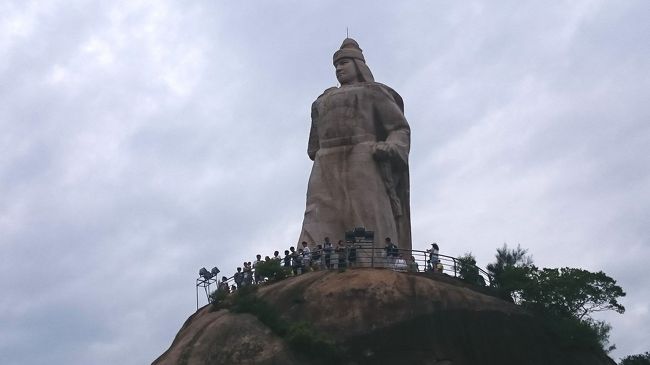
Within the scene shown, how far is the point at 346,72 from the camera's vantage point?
125 feet

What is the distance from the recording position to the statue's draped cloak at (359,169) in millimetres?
35188

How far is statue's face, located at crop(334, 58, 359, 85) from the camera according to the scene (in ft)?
125

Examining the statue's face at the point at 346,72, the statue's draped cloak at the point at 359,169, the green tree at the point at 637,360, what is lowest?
the green tree at the point at 637,360

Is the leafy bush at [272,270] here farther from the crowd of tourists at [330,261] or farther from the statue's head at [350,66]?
the statue's head at [350,66]

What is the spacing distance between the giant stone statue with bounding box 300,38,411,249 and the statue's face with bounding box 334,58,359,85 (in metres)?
0.03

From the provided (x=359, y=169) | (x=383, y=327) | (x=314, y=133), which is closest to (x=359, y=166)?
(x=359, y=169)

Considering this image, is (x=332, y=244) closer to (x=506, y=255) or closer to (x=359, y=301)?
(x=359, y=301)

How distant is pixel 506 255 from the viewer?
44.5m

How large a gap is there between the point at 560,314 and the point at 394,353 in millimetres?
6622

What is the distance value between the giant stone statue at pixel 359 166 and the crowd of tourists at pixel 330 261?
1544 millimetres

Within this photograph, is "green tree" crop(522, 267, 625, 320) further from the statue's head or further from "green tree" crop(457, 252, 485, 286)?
the statue's head

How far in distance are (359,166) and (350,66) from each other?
4.29m

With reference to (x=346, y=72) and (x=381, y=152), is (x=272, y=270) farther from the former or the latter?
(x=346, y=72)

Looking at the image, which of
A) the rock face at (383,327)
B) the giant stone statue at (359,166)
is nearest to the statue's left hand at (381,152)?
the giant stone statue at (359,166)
